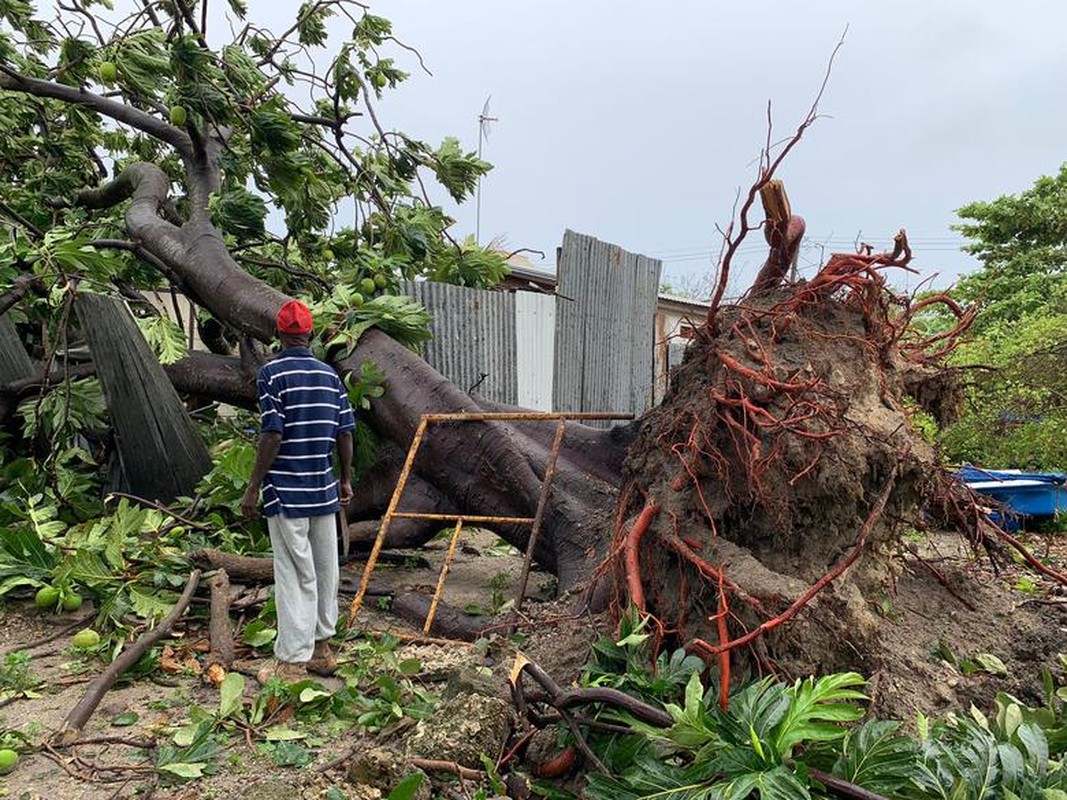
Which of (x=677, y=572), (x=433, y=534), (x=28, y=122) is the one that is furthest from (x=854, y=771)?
(x=28, y=122)

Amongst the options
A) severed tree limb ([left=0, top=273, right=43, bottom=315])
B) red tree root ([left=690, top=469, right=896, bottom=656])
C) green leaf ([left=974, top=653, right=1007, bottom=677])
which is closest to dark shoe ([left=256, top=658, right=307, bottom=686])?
red tree root ([left=690, top=469, right=896, bottom=656])

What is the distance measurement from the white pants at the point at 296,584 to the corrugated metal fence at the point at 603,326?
399 centimetres

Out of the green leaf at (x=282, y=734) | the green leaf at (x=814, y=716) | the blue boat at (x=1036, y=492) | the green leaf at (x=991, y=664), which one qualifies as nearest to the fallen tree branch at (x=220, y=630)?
the green leaf at (x=282, y=734)

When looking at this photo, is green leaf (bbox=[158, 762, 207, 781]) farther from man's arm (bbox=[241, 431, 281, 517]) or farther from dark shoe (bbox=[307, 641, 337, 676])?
man's arm (bbox=[241, 431, 281, 517])

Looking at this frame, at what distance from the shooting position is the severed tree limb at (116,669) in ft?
10.2

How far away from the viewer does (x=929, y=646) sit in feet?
10.0

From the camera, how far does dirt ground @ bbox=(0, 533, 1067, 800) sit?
2.72 meters

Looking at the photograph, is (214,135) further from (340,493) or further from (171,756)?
(171,756)

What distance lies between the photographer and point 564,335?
295 inches

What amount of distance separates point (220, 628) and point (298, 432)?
1030 mm

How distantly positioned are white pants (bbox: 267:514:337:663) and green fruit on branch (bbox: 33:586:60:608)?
4.39 feet

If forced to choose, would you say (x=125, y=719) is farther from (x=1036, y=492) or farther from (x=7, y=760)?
(x=1036, y=492)

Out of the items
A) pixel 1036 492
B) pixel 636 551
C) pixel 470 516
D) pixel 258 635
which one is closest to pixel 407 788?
pixel 636 551

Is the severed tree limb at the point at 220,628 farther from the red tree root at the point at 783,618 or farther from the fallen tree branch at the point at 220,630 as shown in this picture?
the red tree root at the point at 783,618
